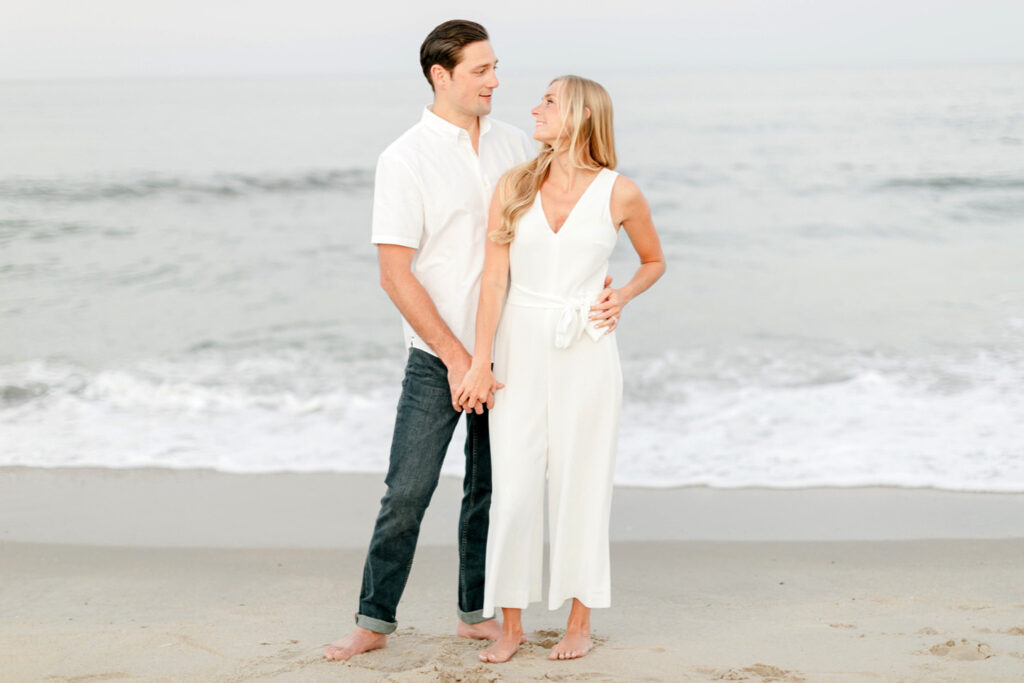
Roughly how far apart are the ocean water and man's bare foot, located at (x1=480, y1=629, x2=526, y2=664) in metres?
2.18

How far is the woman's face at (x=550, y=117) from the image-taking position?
2783mm

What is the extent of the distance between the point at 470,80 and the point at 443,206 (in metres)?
0.39

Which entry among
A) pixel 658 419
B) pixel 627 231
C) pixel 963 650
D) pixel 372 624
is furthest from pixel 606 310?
pixel 658 419

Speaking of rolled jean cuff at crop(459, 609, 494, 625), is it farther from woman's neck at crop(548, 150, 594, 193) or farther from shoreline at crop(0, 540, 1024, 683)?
woman's neck at crop(548, 150, 594, 193)

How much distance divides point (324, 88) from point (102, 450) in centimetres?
2553

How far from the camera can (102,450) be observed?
5.68 m

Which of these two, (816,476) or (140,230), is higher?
(140,230)

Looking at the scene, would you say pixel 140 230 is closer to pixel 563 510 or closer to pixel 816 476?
pixel 816 476

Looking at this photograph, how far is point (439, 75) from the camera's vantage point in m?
3.00

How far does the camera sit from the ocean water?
584cm

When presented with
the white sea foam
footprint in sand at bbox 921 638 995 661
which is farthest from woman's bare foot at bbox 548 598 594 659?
the white sea foam

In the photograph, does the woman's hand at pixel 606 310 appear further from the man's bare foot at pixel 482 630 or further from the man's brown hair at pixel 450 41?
the man's bare foot at pixel 482 630

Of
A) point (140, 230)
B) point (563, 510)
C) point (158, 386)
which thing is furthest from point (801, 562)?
point (140, 230)

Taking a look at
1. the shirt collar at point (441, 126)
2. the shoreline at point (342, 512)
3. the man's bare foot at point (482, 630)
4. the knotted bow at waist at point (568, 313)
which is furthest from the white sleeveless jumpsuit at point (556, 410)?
the shoreline at point (342, 512)
